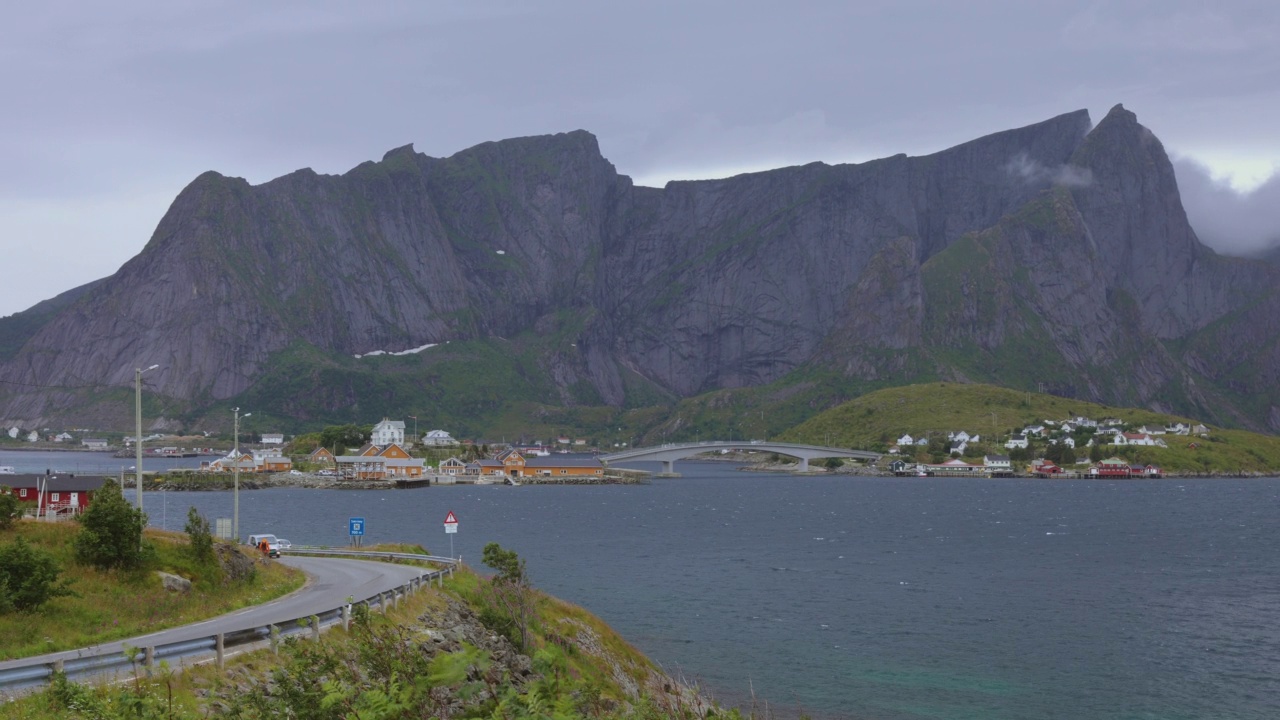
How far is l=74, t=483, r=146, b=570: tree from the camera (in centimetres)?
3378

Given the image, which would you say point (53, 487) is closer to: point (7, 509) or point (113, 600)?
point (7, 509)

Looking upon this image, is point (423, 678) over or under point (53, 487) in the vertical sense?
over

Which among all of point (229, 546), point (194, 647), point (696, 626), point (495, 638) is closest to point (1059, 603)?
point (696, 626)

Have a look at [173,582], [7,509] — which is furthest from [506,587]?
[7,509]

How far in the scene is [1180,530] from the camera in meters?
119

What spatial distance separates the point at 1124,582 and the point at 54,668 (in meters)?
75.0

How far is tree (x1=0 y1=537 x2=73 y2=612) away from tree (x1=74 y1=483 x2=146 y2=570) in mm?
4063

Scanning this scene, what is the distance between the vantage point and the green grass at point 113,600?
28.2 m

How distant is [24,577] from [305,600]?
10.1m

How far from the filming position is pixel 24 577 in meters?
29.2

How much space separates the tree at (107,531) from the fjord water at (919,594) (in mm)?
19981

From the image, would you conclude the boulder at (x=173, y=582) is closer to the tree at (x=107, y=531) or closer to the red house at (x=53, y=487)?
the tree at (x=107, y=531)

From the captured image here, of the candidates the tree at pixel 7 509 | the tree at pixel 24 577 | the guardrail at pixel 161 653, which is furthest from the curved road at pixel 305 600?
the tree at pixel 7 509

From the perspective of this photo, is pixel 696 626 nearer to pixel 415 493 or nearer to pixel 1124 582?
pixel 1124 582
